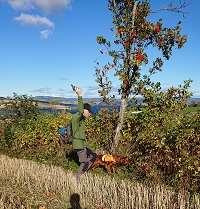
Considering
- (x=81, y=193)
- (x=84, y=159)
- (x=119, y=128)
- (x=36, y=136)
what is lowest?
(x=81, y=193)

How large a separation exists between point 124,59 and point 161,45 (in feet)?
4.10

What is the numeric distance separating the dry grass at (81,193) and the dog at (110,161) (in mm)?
1405

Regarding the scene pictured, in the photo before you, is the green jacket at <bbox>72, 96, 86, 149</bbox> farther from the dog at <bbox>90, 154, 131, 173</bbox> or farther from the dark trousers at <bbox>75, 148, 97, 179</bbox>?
the dog at <bbox>90, 154, 131, 173</bbox>

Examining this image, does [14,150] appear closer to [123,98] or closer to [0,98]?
[123,98]

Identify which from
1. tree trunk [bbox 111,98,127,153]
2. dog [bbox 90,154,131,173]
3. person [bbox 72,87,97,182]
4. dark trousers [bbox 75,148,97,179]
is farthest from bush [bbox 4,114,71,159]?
person [bbox 72,87,97,182]

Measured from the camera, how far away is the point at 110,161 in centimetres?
1464

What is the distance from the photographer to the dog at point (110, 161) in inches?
575

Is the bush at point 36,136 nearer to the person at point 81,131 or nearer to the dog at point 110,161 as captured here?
the dog at point 110,161

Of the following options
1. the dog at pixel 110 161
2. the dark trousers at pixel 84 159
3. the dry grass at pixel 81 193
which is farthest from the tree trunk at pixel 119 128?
the dry grass at pixel 81 193

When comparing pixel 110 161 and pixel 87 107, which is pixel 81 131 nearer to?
pixel 87 107

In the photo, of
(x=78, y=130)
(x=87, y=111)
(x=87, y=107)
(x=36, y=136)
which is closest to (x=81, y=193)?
(x=78, y=130)

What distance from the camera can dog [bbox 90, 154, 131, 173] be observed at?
47.9ft

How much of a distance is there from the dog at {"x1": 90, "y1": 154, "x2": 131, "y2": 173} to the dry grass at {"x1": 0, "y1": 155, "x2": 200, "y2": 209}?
141 cm

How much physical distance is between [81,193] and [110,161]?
2858 mm
